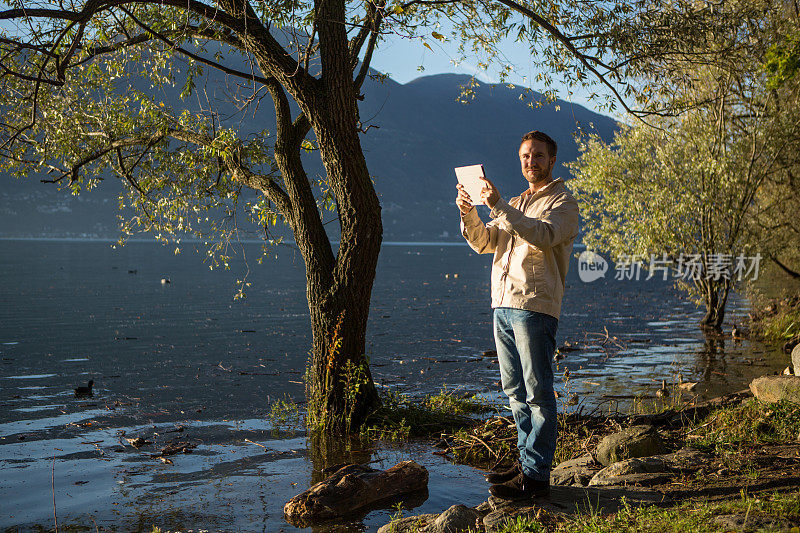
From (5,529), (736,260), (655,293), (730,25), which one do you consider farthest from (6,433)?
(655,293)

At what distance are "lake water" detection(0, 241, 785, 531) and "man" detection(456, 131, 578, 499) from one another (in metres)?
1.25

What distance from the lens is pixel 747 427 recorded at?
767 centimetres

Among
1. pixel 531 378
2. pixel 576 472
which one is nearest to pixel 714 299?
pixel 576 472

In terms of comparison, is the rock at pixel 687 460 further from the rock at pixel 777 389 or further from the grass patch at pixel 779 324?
the grass patch at pixel 779 324

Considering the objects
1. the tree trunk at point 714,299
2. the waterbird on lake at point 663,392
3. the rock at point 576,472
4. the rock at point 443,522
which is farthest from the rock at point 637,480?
the tree trunk at point 714,299

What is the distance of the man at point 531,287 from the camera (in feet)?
17.4

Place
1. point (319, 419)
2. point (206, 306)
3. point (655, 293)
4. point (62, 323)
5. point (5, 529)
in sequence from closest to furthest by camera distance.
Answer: point (5, 529) < point (319, 419) < point (62, 323) < point (206, 306) < point (655, 293)

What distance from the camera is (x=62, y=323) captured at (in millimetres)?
27844

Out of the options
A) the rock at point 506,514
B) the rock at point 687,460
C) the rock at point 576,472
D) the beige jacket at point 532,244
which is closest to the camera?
the rock at point 506,514

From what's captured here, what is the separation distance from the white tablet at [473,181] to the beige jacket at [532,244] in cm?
20

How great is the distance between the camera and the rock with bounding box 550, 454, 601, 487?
6820 mm

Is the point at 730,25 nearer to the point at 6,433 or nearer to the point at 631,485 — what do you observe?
the point at 631,485

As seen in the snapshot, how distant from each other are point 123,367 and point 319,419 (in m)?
11.1

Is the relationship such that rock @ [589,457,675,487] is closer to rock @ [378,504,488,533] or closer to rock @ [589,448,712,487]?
rock @ [589,448,712,487]
